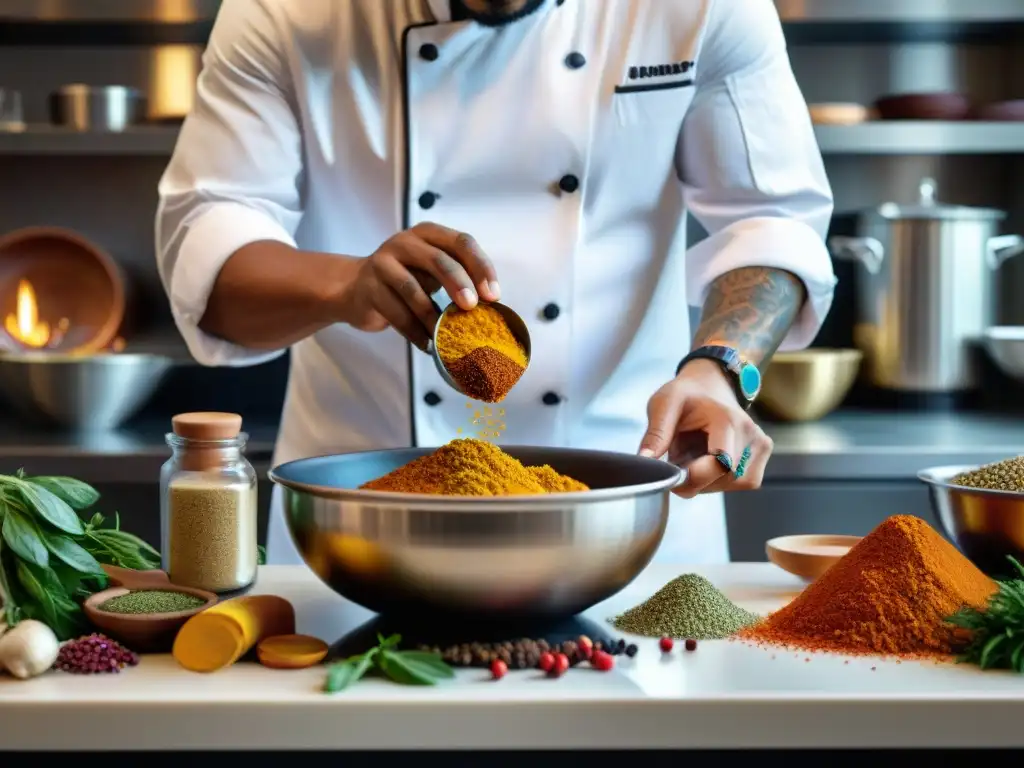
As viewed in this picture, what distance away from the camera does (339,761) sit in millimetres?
1013

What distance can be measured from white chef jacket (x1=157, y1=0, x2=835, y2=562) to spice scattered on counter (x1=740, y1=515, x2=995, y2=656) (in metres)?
0.64

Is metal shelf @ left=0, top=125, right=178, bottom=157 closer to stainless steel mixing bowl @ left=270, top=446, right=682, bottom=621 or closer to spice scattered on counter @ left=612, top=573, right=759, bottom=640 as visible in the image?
stainless steel mixing bowl @ left=270, top=446, right=682, bottom=621

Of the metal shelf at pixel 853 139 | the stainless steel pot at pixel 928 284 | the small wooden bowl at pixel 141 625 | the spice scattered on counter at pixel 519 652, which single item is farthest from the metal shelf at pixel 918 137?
the small wooden bowl at pixel 141 625

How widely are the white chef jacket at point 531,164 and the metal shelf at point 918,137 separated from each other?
966mm

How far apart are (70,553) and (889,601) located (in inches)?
29.1

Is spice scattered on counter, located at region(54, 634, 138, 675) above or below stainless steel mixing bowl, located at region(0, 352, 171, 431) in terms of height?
below

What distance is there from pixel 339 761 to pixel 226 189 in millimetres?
928

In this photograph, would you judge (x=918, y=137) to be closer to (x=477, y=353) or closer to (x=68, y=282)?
(x=477, y=353)

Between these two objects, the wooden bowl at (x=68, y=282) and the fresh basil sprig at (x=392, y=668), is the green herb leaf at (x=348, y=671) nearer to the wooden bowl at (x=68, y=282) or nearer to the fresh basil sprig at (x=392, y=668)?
the fresh basil sprig at (x=392, y=668)

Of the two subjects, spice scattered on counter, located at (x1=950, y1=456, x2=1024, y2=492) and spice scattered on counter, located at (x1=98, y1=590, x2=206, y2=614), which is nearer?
spice scattered on counter, located at (x1=98, y1=590, x2=206, y2=614)

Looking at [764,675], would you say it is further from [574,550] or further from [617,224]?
[617,224]

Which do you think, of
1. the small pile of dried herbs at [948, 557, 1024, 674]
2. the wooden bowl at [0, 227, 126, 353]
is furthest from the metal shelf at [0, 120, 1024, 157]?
the small pile of dried herbs at [948, 557, 1024, 674]

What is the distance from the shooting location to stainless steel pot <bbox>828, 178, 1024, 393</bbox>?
9.14ft

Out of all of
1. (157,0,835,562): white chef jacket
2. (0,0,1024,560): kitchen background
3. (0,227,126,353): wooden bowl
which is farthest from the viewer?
(0,227,126,353): wooden bowl
